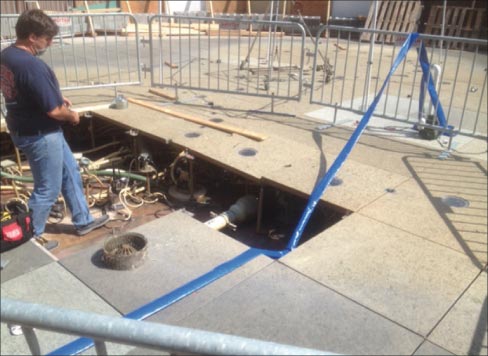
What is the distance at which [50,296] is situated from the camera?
10.6 feet

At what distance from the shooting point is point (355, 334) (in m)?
2.70

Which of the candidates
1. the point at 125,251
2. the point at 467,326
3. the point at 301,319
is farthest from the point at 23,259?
the point at 467,326

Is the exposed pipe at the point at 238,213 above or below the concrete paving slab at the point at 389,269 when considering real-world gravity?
below

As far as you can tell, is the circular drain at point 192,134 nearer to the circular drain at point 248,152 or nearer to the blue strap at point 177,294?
the circular drain at point 248,152

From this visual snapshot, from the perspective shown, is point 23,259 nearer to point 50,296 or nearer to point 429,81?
point 50,296

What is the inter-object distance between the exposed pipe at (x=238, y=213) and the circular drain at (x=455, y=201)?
2.02 metres

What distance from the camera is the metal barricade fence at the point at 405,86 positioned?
5.89 meters

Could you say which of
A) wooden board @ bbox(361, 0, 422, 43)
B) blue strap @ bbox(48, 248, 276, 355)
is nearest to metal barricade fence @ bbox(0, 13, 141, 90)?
blue strap @ bbox(48, 248, 276, 355)

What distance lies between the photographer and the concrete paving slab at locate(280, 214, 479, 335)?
295 cm

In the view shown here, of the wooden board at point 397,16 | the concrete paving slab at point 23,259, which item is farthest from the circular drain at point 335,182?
the wooden board at point 397,16

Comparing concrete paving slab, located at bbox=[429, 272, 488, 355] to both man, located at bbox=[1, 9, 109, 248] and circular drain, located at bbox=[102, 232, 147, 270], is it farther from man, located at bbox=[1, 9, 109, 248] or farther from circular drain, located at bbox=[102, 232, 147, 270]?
man, located at bbox=[1, 9, 109, 248]

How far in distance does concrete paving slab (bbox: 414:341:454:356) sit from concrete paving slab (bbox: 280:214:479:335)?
105mm

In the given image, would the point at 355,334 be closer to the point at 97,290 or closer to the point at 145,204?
the point at 97,290

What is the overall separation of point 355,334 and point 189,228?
1.84 metres
